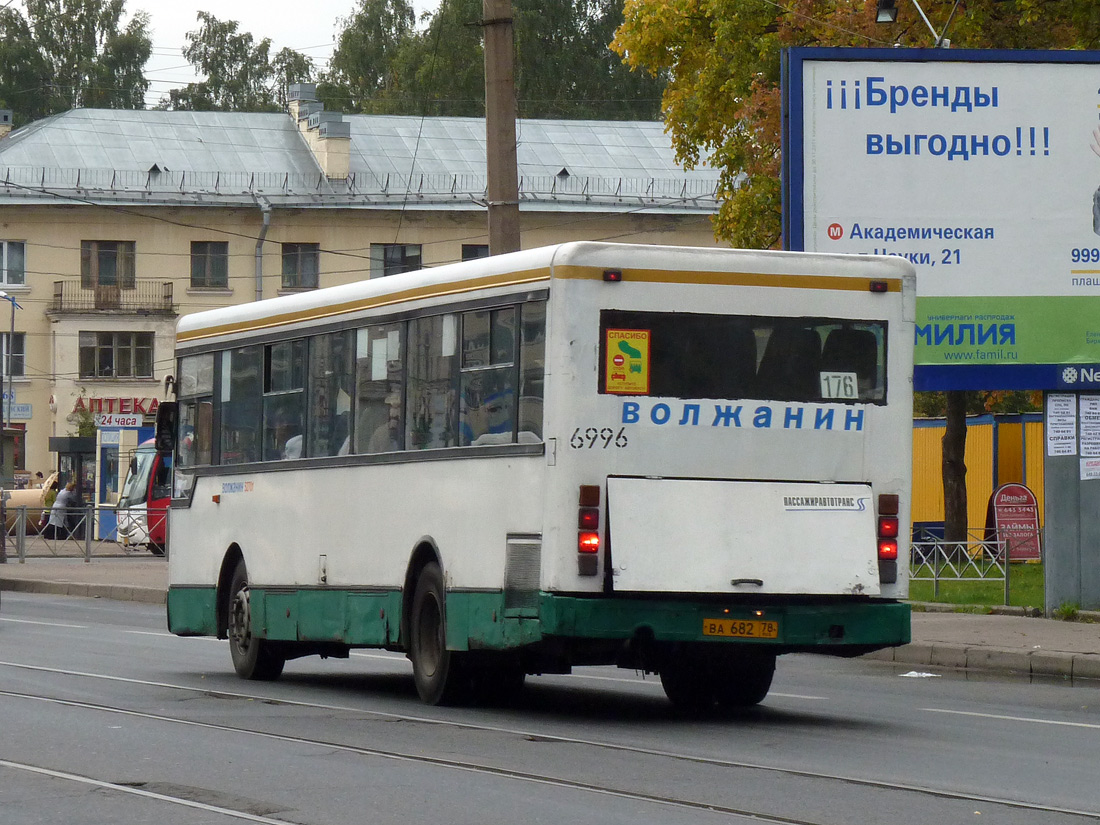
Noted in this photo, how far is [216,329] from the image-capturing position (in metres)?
16.2

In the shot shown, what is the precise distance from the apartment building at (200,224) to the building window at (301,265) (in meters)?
→ 0.07

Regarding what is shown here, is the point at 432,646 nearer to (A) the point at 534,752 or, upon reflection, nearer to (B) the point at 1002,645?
(A) the point at 534,752

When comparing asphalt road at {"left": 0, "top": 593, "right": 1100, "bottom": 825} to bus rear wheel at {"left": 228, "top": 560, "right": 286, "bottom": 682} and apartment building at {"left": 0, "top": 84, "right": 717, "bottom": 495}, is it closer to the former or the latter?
bus rear wheel at {"left": 228, "top": 560, "right": 286, "bottom": 682}

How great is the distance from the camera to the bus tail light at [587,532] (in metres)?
11.7

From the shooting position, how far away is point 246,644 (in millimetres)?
15461

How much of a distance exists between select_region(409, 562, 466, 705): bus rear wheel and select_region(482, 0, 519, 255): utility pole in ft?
19.9

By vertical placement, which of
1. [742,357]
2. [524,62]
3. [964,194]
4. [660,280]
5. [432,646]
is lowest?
[432,646]

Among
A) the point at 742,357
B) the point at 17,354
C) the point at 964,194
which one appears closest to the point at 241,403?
the point at 742,357

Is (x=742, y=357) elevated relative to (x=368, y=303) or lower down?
lower down

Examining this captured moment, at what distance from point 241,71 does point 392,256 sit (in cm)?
2024

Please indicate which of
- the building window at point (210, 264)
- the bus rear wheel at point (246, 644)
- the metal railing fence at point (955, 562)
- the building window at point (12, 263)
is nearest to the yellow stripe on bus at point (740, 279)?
the bus rear wheel at point (246, 644)

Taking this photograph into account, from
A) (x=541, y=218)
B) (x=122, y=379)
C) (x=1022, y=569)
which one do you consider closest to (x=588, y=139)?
(x=541, y=218)

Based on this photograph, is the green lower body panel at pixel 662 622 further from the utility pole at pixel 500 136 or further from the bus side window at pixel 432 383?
the utility pole at pixel 500 136

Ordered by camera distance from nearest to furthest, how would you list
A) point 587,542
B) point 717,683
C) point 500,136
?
point 587,542 < point 717,683 < point 500,136
